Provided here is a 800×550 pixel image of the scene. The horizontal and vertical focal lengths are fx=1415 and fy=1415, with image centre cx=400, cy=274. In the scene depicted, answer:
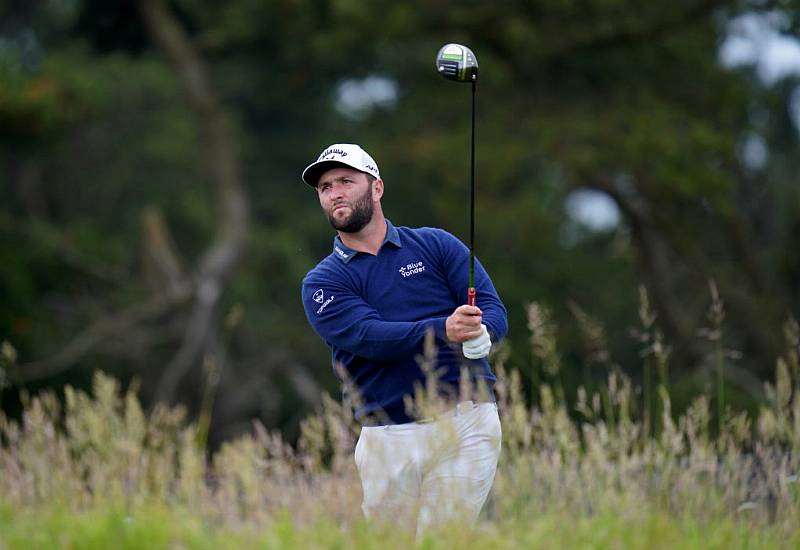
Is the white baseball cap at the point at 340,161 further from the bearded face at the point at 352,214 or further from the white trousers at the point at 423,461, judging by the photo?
the white trousers at the point at 423,461

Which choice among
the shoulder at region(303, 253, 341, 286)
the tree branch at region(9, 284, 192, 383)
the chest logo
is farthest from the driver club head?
the tree branch at region(9, 284, 192, 383)

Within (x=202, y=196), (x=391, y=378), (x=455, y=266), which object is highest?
(x=202, y=196)

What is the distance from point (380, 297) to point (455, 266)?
1.08 feet

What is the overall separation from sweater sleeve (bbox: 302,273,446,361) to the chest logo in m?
0.20

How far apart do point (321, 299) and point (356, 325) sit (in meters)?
0.22

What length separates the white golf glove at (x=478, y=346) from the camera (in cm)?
522

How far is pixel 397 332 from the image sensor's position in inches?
206

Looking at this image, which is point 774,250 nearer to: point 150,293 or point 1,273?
point 150,293

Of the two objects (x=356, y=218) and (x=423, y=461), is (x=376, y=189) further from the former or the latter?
(x=423, y=461)

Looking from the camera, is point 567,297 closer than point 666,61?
No

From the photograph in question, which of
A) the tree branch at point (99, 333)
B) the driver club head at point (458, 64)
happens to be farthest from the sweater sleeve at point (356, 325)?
the tree branch at point (99, 333)

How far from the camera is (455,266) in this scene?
5.58m

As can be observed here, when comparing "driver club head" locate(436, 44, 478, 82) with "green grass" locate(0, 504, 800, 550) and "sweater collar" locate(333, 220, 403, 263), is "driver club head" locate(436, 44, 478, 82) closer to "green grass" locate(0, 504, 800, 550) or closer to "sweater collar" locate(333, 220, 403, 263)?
"sweater collar" locate(333, 220, 403, 263)

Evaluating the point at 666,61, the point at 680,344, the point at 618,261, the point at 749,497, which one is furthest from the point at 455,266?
the point at 618,261
